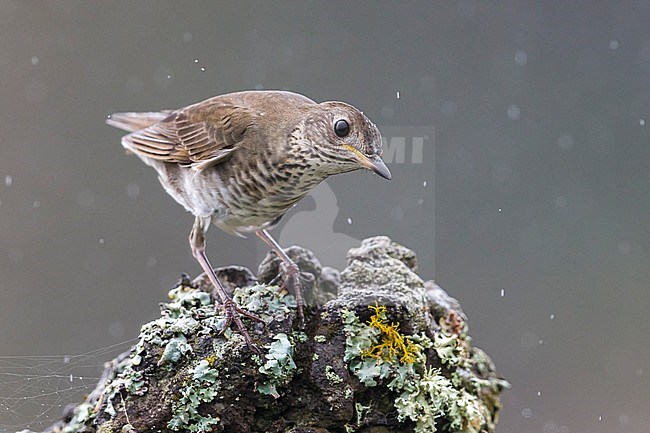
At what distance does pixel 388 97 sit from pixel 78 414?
4.97 feet

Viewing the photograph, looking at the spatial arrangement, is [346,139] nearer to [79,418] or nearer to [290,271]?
[290,271]

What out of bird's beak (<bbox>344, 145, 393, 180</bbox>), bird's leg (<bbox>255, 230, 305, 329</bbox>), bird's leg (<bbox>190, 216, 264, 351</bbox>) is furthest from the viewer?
bird's leg (<bbox>255, 230, 305, 329</bbox>)

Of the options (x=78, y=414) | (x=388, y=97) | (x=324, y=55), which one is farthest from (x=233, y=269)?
(x=324, y=55)

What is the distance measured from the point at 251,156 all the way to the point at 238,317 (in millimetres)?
477

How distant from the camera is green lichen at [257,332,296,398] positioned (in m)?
1.87

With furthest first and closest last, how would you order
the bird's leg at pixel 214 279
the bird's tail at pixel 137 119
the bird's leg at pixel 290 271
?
the bird's tail at pixel 137 119
the bird's leg at pixel 290 271
the bird's leg at pixel 214 279

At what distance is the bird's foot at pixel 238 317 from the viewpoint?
6.21 feet

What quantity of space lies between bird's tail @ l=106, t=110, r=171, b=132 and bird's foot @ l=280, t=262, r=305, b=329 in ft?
2.49

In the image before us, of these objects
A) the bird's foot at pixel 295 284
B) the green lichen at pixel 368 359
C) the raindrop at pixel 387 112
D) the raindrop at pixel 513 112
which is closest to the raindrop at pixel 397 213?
the raindrop at pixel 387 112

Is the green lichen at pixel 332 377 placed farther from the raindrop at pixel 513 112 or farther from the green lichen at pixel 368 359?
the raindrop at pixel 513 112

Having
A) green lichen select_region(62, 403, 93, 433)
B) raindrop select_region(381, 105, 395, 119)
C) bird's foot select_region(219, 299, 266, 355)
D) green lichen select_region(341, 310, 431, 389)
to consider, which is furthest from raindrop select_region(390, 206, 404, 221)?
green lichen select_region(62, 403, 93, 433)

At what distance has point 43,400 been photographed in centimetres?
188

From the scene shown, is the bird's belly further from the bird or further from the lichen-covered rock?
the lichen-covered rock

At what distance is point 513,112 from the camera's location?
3.83m
